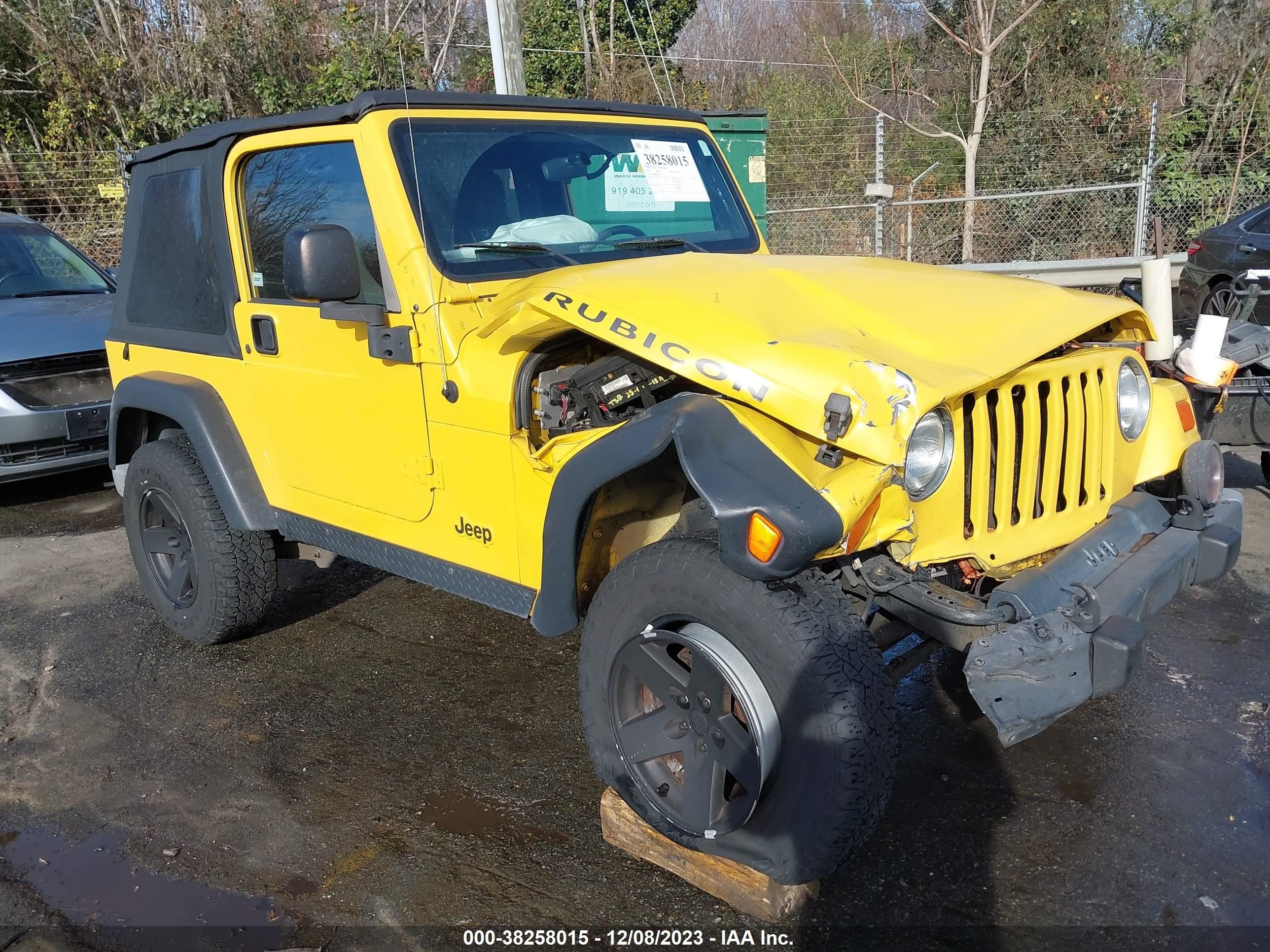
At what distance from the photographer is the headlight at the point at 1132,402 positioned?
9.56ft

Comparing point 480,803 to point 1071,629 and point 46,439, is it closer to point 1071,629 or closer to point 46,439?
point 1071,629

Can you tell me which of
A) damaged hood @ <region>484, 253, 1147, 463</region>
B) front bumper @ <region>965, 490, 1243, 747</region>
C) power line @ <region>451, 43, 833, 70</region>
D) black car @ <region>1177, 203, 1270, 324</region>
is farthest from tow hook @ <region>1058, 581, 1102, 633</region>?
power line @ <region>451, 43, 833, 70</region>

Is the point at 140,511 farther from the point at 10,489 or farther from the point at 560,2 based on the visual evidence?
the point at 560,2

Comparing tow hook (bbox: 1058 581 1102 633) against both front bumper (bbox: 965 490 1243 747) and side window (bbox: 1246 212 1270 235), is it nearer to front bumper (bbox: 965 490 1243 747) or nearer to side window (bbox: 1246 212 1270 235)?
front bumper (bbox: 965 490 1243 747)

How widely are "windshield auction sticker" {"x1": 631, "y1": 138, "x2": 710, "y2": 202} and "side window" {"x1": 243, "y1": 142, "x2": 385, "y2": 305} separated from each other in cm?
105

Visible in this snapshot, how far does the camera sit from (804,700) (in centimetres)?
220

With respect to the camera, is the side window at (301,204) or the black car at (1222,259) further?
the black car at (1222,259)

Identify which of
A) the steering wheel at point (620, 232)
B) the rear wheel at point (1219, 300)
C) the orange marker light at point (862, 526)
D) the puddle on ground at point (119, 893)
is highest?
the steering wheel at point (620, 232)

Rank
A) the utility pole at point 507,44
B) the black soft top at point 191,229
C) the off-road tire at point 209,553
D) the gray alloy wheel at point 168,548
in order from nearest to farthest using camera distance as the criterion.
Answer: the black soft top at point 191,229 → the off-road tire at point 209,553 → the gray alloy wheel at point 168,548 → the utility pole at point 507,44

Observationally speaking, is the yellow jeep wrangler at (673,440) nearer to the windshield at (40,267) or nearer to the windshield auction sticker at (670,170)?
the windshield auction sticker at (670,170)

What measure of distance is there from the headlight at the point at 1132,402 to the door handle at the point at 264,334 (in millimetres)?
2722

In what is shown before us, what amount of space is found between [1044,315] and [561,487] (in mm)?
1368

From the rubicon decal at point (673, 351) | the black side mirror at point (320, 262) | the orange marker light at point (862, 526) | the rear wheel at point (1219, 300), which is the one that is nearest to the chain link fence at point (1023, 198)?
the rear wheel at point (1219, 300)

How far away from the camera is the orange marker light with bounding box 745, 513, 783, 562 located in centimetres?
212
